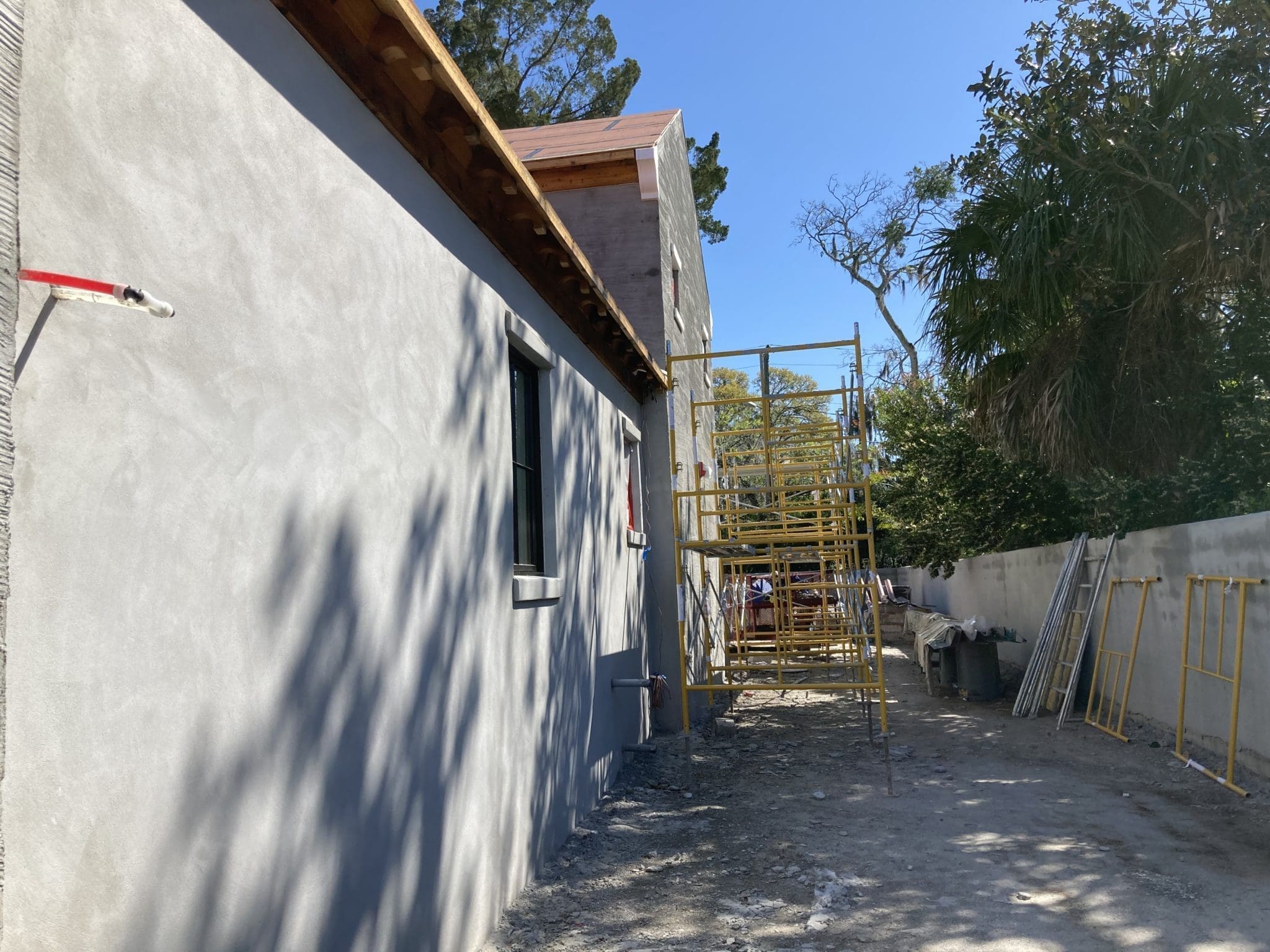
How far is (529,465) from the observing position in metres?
6.19

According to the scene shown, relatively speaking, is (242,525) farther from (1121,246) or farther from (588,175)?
(588,175)

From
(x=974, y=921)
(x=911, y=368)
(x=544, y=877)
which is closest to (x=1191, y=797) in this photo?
(x=974, y=921)

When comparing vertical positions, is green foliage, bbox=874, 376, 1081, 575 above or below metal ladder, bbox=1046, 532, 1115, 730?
above

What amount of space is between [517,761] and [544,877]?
2.64 ft

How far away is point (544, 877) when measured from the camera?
5.38 metres

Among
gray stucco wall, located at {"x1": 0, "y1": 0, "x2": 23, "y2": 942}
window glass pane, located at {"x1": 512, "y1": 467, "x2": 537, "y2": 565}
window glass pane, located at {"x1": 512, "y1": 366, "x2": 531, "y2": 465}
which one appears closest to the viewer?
gray stucco wall, located at {"x1": 0, "y1": 0, "x2": 23, "y2": 942}

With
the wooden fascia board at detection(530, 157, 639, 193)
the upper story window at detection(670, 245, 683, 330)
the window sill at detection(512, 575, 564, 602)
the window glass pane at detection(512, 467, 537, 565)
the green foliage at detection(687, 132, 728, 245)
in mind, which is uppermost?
the green foliage at detection(687, 132, 728, 245)

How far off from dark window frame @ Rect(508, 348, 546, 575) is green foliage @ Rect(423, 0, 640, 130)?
19.3 m

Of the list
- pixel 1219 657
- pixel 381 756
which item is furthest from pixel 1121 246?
pixel 381 756

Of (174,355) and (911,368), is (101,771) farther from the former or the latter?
(911,368)

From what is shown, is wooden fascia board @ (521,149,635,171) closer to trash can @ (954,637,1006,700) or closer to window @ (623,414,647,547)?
window @ (623,414,647,547)

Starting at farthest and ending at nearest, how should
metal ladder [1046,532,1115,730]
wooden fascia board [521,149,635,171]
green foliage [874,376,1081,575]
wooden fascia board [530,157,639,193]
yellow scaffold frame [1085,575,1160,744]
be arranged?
green foliage [874,376,1081,575]
wooden fascia board [530,157,639,193]
wooden fascia board [521,149,635,171]
metal ladder [1046,532,1115,730]
yellow scaffold frame [1085,575,1160,744]

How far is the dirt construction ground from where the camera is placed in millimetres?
4465

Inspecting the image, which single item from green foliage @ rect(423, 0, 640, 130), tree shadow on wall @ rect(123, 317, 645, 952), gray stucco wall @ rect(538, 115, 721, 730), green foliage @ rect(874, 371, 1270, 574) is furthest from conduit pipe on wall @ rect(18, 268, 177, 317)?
green foliage @ rect(423, 0, 640, 130)
